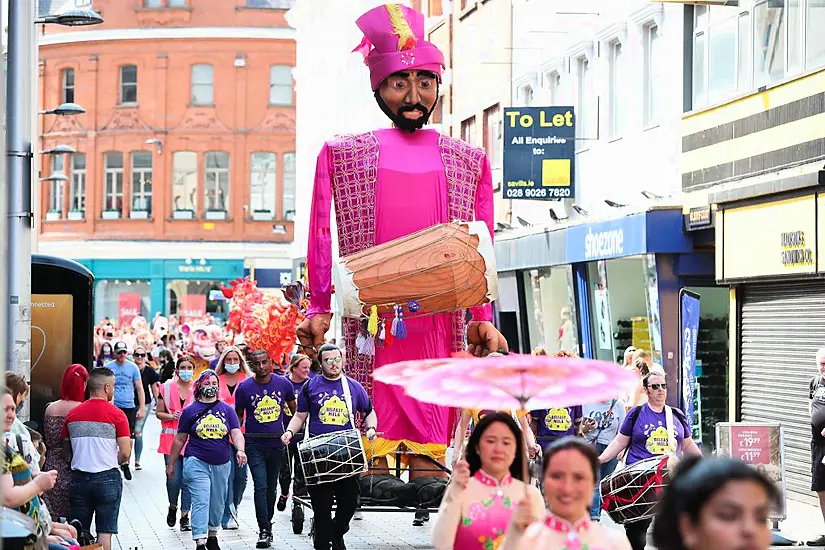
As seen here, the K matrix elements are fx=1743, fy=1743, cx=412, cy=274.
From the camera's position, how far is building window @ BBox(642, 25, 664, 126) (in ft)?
79.4

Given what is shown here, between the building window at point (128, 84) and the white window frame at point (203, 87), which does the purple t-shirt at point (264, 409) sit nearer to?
the white window frame at point (203, 87)

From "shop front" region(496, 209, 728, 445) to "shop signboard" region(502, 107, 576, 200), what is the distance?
83cm

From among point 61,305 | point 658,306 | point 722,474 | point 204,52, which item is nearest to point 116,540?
point 61,305

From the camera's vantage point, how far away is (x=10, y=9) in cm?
1526

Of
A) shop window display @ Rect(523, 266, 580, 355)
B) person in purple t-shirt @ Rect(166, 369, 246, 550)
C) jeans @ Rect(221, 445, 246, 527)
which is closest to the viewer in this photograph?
person in purple t-shirt @ Rect(166, 369, 246, 550)

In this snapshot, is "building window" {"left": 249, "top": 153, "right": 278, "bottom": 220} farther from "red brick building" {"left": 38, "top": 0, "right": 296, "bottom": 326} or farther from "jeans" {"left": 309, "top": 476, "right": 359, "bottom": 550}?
"jeans" {"left": 309, "top": 476, "right": 359, "bottom": 550}

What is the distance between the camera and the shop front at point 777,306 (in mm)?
18500

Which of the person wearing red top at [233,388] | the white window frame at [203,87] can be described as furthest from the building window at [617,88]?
the white window frame at [203,87]

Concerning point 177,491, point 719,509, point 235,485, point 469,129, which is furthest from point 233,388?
point 469,129

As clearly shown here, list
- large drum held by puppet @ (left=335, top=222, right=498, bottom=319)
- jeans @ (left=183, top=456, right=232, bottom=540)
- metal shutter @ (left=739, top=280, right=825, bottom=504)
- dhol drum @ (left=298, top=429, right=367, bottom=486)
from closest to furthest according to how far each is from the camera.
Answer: large drum held by puppet @ (left=335, top=222, right=498, bottom=319) < dhol drum @ (left=298, top=429, right=367, bottom=486) < jeans @ (left=183, top=456, right=232, bottom=540) < metal shutter @ (left=739, top=280, right=825, bottom=504)

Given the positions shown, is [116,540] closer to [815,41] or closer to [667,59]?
[815,41]

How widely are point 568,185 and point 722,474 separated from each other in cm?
2416

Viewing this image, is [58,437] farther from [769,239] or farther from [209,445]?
[769,239]

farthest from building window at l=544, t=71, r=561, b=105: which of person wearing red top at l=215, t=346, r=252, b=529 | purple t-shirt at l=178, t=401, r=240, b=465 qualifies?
purple t-shirt at l=178, t=401, r=240, b=465
